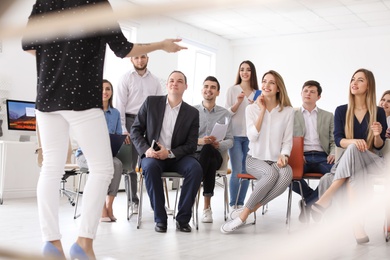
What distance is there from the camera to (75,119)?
1.60m

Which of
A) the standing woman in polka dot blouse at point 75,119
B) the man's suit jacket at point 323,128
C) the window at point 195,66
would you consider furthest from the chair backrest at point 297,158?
the window at point 195,66

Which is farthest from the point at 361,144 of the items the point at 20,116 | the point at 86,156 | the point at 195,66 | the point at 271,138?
the point at 195,66

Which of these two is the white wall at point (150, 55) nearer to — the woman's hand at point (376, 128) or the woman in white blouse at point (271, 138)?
the woman in white blouse at point (271, 138)

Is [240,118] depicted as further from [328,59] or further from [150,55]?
[328,59]

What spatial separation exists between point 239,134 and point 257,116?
33.1 inches

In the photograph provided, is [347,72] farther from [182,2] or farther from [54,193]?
[182,2]

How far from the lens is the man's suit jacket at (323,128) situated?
11.5ft

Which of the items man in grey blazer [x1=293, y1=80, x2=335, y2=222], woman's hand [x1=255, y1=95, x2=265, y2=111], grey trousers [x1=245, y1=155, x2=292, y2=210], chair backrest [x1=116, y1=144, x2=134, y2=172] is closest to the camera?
grey trousers [x1=245, y1=155, x2=292, y2=210]

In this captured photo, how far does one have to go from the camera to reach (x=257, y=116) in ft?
10.9

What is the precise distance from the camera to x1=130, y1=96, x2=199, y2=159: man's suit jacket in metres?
3.17

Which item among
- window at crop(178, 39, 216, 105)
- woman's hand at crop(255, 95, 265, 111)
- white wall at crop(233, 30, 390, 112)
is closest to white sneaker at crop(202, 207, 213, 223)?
woman's hand at crop(255, 95, 265, 111)

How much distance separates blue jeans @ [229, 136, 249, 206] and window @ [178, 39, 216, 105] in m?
3.96

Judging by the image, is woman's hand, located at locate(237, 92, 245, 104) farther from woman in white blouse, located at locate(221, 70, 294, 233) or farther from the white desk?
the white desk

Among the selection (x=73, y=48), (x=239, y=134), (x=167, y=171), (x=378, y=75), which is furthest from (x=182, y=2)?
(x=378, y=75)
